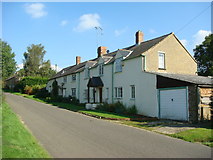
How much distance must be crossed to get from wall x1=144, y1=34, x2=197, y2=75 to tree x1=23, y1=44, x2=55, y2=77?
50.7 m

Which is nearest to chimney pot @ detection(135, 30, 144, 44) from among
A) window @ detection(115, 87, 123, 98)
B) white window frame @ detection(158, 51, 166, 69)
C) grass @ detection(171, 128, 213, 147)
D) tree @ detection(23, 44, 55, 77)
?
white window frame @ detection(158, 51, 166, 69)

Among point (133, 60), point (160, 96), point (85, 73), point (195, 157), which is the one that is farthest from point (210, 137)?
point (85, 73)

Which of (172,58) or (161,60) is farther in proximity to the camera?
(172,58)

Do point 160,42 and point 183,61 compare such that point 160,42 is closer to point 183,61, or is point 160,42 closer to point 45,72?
point 183,61

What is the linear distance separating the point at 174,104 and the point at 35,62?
5542 centimetres

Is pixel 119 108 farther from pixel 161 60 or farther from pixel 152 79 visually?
pixel 161 60

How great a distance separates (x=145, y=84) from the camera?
19.0 meters

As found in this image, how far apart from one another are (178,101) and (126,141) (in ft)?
26.8

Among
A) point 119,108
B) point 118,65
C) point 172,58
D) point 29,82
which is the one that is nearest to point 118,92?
point 119,108

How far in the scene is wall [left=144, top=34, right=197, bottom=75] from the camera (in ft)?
66.0

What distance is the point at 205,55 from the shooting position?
3609cm

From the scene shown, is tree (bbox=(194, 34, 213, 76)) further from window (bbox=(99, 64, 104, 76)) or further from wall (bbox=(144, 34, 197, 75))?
window (bbox=(99, 64, 104, 76))

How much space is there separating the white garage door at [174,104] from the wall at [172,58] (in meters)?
3.97

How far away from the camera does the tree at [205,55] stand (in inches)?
1362
